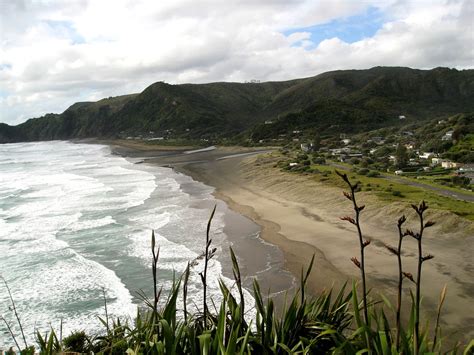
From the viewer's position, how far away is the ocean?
51.0 feet

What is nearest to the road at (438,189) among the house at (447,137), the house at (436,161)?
the house at (436,161)

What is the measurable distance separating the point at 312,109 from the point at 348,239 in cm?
12005

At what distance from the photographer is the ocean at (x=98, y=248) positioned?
15.5 metres

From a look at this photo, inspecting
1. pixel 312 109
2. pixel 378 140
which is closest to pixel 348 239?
pixel 378 140

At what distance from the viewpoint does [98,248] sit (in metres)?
22.6

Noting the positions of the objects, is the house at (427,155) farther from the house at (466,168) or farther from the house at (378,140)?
the house at (378,140)

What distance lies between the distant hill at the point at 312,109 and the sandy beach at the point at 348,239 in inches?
3213

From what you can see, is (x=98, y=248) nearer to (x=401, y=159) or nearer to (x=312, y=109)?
(x=401, y=159)

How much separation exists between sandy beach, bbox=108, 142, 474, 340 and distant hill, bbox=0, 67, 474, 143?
8161 cm

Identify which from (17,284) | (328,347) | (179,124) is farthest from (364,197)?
(179,124)

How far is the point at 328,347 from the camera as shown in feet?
16.7

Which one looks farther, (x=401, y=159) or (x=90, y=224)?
(x=401, y=159)

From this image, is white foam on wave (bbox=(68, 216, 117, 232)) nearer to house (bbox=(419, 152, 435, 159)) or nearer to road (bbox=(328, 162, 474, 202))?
road (bbox=(328, 162, 474, 202))

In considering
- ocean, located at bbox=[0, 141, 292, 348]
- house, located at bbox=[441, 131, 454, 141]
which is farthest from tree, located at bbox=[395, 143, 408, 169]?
ocean, located at bbox=[0, 141, 292, 348]
